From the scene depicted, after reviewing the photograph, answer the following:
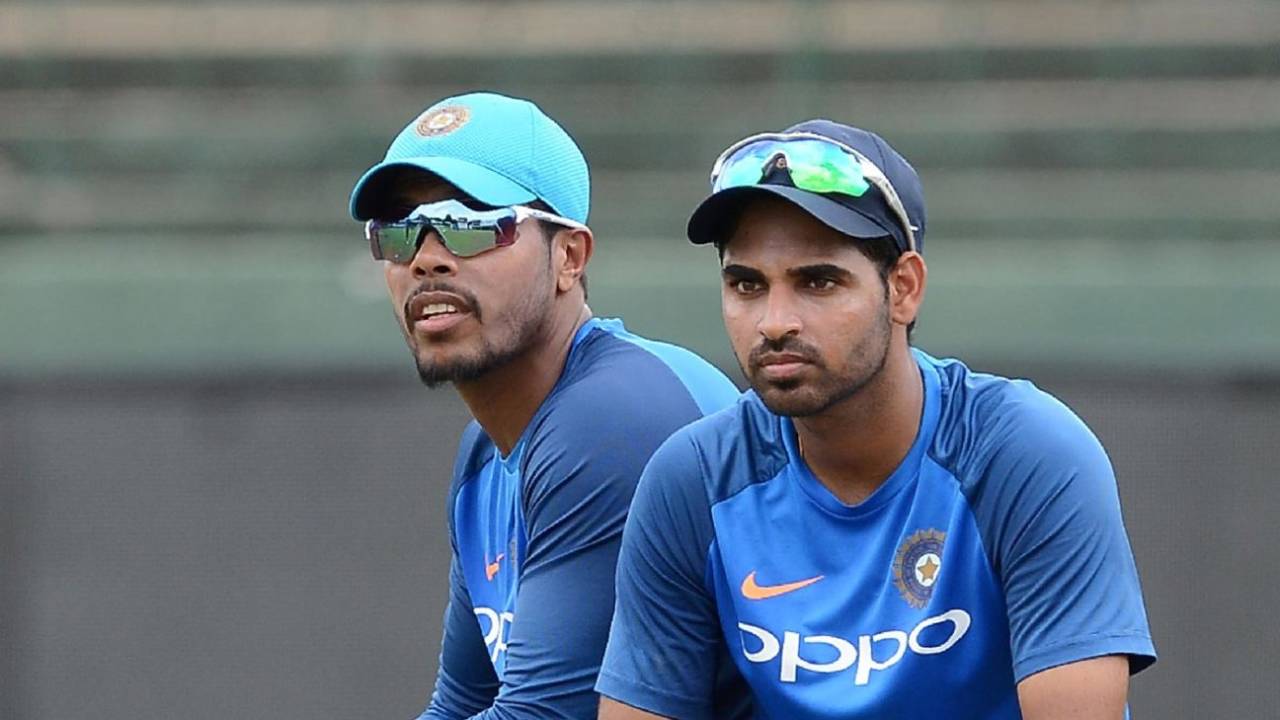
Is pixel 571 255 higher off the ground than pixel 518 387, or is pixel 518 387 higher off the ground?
pixel 571 255

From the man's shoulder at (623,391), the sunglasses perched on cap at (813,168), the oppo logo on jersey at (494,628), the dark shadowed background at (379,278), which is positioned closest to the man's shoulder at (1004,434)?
the sunglasses perched on cap at (813,168)

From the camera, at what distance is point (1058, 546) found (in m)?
2.76

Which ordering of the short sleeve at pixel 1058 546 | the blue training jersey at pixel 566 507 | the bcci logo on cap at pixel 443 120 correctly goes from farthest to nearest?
1. the bcci logo on cap at pixel 443 120
2. the blue training jersey at pixel 566 507
3. the short sleeve at pixel 1058 546

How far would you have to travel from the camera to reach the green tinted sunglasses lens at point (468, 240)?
3.30 meters

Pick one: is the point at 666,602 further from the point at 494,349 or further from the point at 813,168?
the point at 813,168

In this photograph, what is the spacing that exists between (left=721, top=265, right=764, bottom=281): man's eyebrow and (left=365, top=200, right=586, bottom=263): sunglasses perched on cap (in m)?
0.54

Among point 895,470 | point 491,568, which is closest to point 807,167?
point 895,470

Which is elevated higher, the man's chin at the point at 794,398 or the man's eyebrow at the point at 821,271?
the man's eyebrow at the point at 821,271

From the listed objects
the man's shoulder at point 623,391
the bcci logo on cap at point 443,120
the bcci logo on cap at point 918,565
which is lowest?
the bcci logo on cap at point 918,565

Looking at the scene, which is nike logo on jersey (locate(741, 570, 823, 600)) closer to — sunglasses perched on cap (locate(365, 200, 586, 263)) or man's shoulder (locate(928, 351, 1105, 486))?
man's shoulder (locate(928, 351, 1105, 486))

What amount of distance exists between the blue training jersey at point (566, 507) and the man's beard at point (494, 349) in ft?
0.35

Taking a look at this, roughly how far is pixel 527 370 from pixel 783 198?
72 centimetres

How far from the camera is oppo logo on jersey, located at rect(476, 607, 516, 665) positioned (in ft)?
11.1

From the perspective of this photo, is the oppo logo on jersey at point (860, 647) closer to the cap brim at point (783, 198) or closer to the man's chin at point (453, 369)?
the cap brim at point (783, 198)
